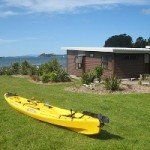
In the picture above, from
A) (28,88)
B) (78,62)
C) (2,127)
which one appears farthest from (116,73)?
(2,127)

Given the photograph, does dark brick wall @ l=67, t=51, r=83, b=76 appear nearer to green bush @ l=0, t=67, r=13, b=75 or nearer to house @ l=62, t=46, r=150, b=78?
house @ l=62, t=46, r=150, b=78

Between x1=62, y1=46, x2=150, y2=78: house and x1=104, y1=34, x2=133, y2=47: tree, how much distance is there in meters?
28.2

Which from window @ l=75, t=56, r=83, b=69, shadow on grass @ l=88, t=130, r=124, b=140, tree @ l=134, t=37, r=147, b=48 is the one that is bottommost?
shadow on grass @ l=88, t=130, r=124, b=140

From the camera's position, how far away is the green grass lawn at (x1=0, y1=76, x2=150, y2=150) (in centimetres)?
1209

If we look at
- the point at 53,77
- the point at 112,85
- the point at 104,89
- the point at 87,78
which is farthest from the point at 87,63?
the point at 112,85

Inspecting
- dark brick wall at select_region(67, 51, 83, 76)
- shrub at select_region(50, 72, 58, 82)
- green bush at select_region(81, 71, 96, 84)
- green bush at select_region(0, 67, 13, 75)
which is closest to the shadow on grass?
green bush at select_region(81, 71, 96, 84)

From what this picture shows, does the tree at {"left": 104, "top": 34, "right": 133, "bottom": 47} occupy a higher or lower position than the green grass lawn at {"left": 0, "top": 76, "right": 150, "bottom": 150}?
higher

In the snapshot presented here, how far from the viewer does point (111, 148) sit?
38.5 feet

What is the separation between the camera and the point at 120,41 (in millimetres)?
63031

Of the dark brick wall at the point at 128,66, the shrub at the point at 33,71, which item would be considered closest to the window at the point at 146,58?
the dark brick wall at the point at 128,66

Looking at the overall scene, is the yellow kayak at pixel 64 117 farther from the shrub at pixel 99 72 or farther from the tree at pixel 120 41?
the tree at pixel 120 41

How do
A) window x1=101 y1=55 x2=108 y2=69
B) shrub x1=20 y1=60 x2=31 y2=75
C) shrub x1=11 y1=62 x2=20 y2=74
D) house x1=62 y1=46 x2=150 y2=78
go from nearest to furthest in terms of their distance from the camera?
1. house x1=62 y1=46 x2=150 y2=78
2. window x1=101 y1=55 x2=108 y2=69
3. shrub x1=20 y1=60 x2=31 y2=75
4. shrub x1=11 y1=62 x2=20 y2=74

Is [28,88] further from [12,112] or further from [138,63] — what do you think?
[138,63]

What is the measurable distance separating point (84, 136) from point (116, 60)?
1759 cm
